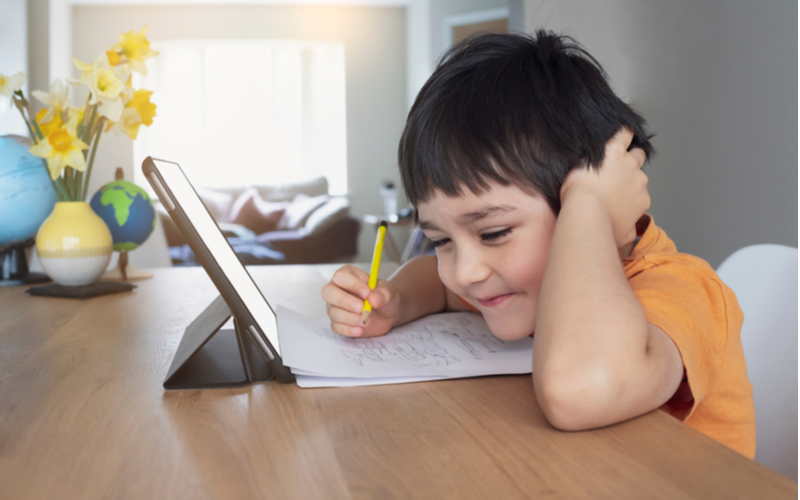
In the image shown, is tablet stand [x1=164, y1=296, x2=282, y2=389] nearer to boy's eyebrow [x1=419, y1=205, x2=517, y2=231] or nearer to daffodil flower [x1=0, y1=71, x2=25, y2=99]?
boy's eyebrow [x1=419, y1=205, x2=517, y2=231]

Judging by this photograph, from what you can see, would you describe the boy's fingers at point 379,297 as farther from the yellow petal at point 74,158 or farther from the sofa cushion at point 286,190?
the sofa cushion at point 286,190

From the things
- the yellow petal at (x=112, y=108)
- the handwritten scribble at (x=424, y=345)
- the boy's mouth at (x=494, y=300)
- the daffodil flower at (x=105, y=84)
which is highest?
the daffodil flower at (x=105, y=84)

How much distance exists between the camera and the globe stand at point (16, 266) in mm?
1171

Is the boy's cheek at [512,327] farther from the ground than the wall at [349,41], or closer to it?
closer to it

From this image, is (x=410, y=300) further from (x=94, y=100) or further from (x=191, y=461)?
(x=94, y=100)

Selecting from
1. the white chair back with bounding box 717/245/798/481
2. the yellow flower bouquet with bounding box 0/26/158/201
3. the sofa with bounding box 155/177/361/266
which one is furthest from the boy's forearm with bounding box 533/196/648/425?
the sofa with bounding box 155/177/361/266

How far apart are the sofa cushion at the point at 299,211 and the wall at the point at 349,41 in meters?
0.91

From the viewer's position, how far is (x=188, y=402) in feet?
1.42

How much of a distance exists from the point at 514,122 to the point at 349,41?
245 inches

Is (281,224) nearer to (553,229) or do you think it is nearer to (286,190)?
(286,190)

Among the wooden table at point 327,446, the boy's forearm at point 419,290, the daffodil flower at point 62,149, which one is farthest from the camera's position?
the daffodil flower at point 62,149

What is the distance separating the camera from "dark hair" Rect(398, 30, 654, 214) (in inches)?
22.6

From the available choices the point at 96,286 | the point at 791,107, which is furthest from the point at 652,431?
the point at 791,107

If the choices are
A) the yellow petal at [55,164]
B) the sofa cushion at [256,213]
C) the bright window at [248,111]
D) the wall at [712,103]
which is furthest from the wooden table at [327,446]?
the bright window at [248,111]
